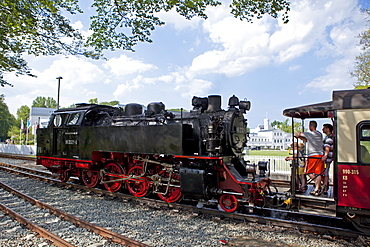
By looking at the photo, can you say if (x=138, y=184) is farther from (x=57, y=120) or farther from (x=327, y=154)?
(x=327, y=154)

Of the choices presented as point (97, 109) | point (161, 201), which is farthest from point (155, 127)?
point (97, 109)

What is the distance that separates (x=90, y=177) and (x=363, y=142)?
8.72 metres

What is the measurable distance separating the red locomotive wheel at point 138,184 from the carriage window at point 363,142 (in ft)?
18.0

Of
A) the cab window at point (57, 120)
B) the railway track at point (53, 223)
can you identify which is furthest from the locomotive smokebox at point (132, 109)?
the railway track at point (53, 223)

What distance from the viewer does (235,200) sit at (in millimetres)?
6570

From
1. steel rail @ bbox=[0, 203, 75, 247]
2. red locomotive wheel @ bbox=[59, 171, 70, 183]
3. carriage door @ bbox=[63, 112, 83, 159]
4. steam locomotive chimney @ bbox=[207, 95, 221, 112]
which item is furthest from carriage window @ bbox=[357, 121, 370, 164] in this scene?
red locomotive wheel @ bbox=[59, 171, 70, 183]

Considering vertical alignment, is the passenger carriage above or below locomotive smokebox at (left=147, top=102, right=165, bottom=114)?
below

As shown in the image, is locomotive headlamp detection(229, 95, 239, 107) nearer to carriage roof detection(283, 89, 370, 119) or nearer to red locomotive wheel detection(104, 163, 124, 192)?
carriage roof detection(283, 89, 370, 119)

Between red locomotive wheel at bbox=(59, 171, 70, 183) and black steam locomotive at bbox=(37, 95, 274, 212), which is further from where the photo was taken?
red locomotive wheel at bbox=(59, 171, 70, 183)

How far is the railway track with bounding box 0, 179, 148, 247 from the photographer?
191 inches

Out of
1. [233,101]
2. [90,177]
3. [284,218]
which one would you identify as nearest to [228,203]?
[284,218]

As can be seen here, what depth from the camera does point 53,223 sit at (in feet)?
19.3

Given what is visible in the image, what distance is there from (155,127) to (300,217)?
441 centimetres

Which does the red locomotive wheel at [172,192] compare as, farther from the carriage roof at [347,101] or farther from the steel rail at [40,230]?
the carriage roof at [347,101]
